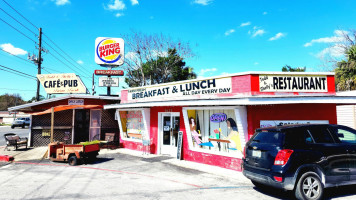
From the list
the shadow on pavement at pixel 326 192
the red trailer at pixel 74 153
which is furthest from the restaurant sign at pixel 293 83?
the red trailer at pixel 74 153

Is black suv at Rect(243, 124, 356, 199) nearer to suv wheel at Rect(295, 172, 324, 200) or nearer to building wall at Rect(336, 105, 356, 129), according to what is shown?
suv wheel at Rect(295, 172, 324, 200)

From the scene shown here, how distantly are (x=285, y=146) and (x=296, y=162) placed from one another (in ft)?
1.35

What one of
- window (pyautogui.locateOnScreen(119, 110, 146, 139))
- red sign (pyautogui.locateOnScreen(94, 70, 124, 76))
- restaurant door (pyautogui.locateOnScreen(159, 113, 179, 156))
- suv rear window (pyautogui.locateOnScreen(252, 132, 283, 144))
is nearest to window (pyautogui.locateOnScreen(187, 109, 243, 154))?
restaurant door (pyautogui.locateOnScreen(159, 113, 179, 156))

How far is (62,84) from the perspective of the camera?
18.2 m

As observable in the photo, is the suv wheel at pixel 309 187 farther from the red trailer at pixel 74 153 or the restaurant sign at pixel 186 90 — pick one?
the red trailer at pixel 74 153

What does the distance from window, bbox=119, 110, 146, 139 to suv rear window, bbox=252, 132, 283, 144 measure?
850cm

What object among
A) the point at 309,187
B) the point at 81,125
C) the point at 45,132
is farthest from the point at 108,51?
the point at 309,187

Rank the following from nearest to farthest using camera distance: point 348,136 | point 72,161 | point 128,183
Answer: point 348,136
point 128,183
point 72,161

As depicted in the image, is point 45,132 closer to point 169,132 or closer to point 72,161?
point 72,161

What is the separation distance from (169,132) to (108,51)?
10877 mm

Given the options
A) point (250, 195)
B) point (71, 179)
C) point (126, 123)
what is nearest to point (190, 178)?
point (250, 195)

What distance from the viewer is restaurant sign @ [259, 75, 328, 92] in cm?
866

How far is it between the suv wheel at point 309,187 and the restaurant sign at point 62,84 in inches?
646

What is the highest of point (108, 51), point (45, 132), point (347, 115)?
point (108, 51)
